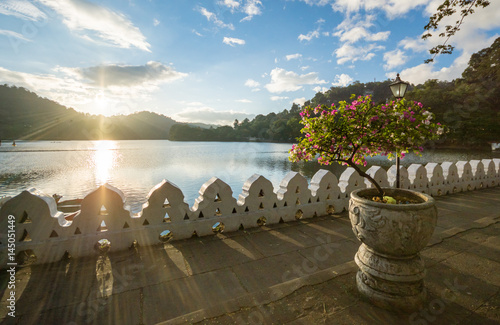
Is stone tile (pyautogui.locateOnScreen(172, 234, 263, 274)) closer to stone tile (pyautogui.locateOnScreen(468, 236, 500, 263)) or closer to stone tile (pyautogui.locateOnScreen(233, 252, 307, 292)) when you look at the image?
stone tile (pyautogui.locateOnScreen(233, 252, 307, 292))

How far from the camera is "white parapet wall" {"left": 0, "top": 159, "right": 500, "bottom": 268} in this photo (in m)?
3.56

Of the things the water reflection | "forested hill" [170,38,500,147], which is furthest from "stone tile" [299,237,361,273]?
"forested hill" [170,38,500,147]

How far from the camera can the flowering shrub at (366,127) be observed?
129 inches

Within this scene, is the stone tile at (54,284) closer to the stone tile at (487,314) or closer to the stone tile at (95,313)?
the stone tile at (95,313)

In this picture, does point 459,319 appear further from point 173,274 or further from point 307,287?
point 173,274

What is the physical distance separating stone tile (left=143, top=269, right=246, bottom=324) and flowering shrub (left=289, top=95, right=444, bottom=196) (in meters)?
2.33

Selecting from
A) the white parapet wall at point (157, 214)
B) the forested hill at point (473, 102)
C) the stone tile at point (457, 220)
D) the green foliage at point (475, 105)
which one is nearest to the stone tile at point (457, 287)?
the stone tile at point (457, 220)

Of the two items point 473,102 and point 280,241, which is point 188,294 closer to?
point 280,241

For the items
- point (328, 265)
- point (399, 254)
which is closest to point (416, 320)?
point (399, 254)

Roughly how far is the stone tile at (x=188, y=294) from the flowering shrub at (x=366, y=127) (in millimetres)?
2330

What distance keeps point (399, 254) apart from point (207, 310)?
7.59 ft

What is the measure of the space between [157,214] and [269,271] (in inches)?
92.6

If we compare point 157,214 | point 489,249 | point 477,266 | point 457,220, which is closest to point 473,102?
point 457,220

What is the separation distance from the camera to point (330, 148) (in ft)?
11.4
